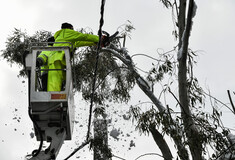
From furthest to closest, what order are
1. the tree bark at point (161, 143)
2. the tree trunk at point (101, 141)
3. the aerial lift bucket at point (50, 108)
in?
the tree trunk at point (101, 141)
the tree bark at point (161, 143)
the aerial lift bucket at point (50, 108)

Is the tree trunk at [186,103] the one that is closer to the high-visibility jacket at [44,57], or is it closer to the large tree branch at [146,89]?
the large tree branch at [146,89]

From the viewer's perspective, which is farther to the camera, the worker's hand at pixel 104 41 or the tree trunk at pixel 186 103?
the tree trunk at pixel 186 103

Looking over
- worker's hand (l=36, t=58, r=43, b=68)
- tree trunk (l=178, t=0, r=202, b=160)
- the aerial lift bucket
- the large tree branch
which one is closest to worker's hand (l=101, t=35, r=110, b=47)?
the aerial lift bucket

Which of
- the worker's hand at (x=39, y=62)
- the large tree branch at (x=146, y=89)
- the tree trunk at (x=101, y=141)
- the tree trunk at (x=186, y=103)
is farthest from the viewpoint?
the tree trunk at (x=101, y=141)

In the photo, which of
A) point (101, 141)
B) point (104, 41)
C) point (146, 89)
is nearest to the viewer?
point (104, 41)

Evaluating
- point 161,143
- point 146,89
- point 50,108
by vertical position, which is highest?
point 146,89

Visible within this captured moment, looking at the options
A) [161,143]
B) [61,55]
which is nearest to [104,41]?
[61,55]

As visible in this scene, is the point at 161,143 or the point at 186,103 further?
the point at 161,143

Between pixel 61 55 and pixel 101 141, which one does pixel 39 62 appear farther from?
pixel 101 141

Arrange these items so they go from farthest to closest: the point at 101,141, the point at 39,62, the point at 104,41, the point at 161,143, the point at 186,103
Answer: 1. the point at 101,141
2. the point at 161,143
3. the point at 186,103
4. the point at 104,41
5. the point at 39,62

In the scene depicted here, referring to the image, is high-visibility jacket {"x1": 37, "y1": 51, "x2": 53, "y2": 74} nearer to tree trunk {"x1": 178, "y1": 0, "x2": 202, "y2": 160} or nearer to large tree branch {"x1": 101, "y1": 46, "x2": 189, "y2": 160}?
tree trunk {"x1": 178, "y1": 0, "x2": 202, "y2": 160}

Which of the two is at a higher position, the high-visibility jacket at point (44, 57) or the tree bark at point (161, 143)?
the high-visibility jacket at point (44, 57)

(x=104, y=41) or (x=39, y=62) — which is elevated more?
(x=104, y=41)

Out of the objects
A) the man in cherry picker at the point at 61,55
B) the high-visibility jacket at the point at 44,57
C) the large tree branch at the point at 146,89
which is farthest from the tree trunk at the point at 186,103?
the high-visibility jacket at the point at 44,57
